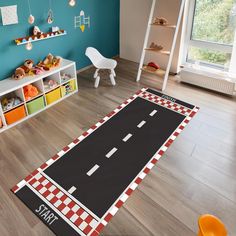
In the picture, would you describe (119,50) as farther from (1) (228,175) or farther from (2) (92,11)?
(1) (228,175)

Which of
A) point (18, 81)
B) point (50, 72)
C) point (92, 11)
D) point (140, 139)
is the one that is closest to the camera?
point (140, 139)

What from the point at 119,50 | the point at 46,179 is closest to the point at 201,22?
the point at 119,50

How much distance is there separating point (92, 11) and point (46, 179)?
2787 mm

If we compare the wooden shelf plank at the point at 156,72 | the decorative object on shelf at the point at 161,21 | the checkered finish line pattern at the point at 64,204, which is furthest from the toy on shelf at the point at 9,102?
the decorative object on shelf at the point at 161,21

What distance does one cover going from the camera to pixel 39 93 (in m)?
2.99

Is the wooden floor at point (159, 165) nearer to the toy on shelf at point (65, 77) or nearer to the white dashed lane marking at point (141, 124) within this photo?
the toy on shelf at point (65, 77)

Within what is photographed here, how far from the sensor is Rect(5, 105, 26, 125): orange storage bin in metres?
2.72

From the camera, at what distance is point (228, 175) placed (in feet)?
7.07

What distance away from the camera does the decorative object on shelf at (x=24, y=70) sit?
2846mm

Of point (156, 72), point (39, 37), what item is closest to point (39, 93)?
point (39, 37)

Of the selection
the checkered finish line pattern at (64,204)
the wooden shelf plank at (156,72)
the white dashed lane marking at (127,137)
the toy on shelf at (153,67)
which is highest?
the toy on shelf at (153,67)

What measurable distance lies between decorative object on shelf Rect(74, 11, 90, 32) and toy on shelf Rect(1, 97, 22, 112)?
1.53m

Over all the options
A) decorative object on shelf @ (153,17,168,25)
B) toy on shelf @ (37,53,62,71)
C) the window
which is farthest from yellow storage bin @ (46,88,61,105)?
the window

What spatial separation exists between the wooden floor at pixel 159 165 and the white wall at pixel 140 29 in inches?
33.9
